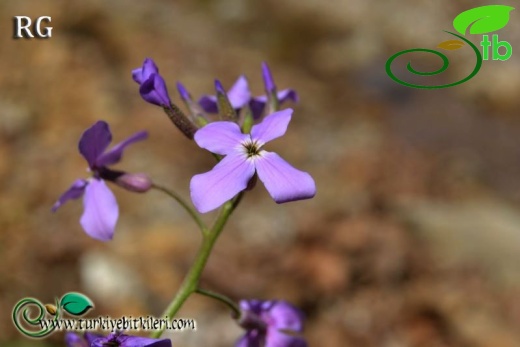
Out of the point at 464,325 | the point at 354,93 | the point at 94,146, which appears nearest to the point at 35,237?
the point at 464,325

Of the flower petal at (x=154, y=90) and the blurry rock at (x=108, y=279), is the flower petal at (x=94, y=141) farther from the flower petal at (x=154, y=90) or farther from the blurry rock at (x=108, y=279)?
the blurry rock at (x=108, y=279)

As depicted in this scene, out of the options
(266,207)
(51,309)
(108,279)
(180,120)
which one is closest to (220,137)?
(180,120)

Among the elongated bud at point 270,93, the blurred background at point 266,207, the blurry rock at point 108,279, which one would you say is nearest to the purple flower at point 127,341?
the elongated bud at point 270,93

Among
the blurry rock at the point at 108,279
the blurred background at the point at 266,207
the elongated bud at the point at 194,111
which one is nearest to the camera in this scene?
the elongated bud at the point at 194,111

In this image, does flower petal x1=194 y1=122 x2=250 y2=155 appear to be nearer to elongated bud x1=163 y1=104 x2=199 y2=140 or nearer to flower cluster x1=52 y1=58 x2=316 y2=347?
flower cluster x1=52 y1=58 x2=316 y2=347

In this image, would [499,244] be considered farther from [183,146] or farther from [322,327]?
[183,146]

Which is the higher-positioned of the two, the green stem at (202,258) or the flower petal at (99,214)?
the flower petal at (99,214)
